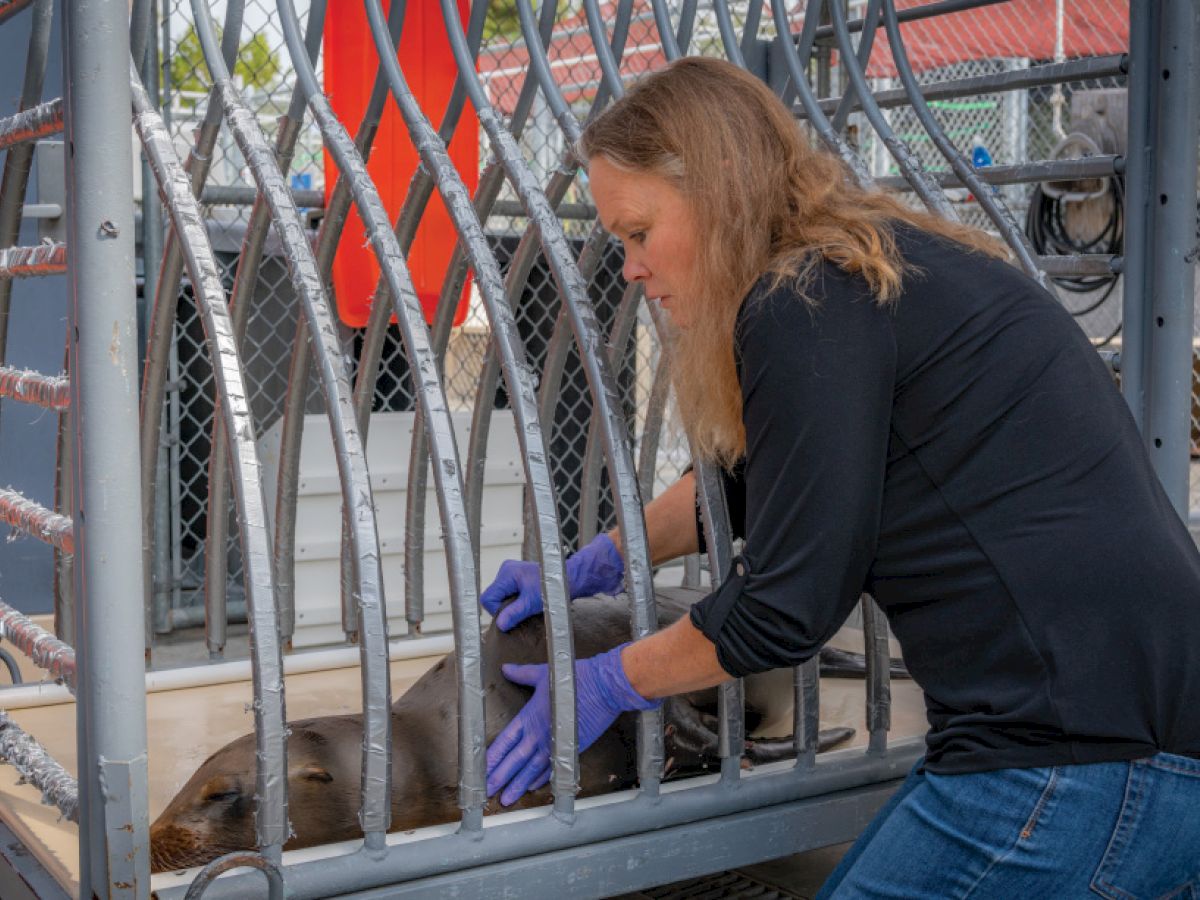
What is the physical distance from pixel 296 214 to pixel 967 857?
1.45 metres

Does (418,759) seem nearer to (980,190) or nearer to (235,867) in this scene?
(235,867)

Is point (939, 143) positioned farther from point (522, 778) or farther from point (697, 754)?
point (522, 778)

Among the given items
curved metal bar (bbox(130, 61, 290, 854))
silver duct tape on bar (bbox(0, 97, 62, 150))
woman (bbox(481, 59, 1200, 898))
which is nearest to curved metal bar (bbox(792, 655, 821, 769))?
woman (bbox(481, 59, 1200, 898))

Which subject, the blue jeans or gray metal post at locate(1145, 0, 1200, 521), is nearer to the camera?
the blue jeans

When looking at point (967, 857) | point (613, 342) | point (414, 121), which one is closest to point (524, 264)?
point (613, 342)

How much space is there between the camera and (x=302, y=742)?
7.79 ft

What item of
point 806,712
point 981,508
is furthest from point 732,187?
point 806,712

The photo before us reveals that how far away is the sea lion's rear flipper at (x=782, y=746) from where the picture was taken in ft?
8.77

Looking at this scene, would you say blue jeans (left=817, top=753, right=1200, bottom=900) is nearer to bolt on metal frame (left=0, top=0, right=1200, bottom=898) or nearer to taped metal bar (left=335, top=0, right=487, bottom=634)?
bolt on metal frame (left=0, top=0, right=1200, bottom=898)

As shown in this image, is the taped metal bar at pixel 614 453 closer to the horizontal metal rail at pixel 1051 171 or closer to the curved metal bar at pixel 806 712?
the curved metal bar at pixel 806 712

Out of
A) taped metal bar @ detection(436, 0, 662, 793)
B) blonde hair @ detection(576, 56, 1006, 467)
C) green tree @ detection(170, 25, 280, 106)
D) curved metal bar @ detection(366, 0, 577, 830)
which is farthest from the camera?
green tree @ detection(170, 25, 280, 106)

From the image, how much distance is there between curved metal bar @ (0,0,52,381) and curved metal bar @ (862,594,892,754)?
184 centimetres

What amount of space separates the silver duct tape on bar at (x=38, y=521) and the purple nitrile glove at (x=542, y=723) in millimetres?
790

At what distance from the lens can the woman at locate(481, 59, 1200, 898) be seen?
176cm
